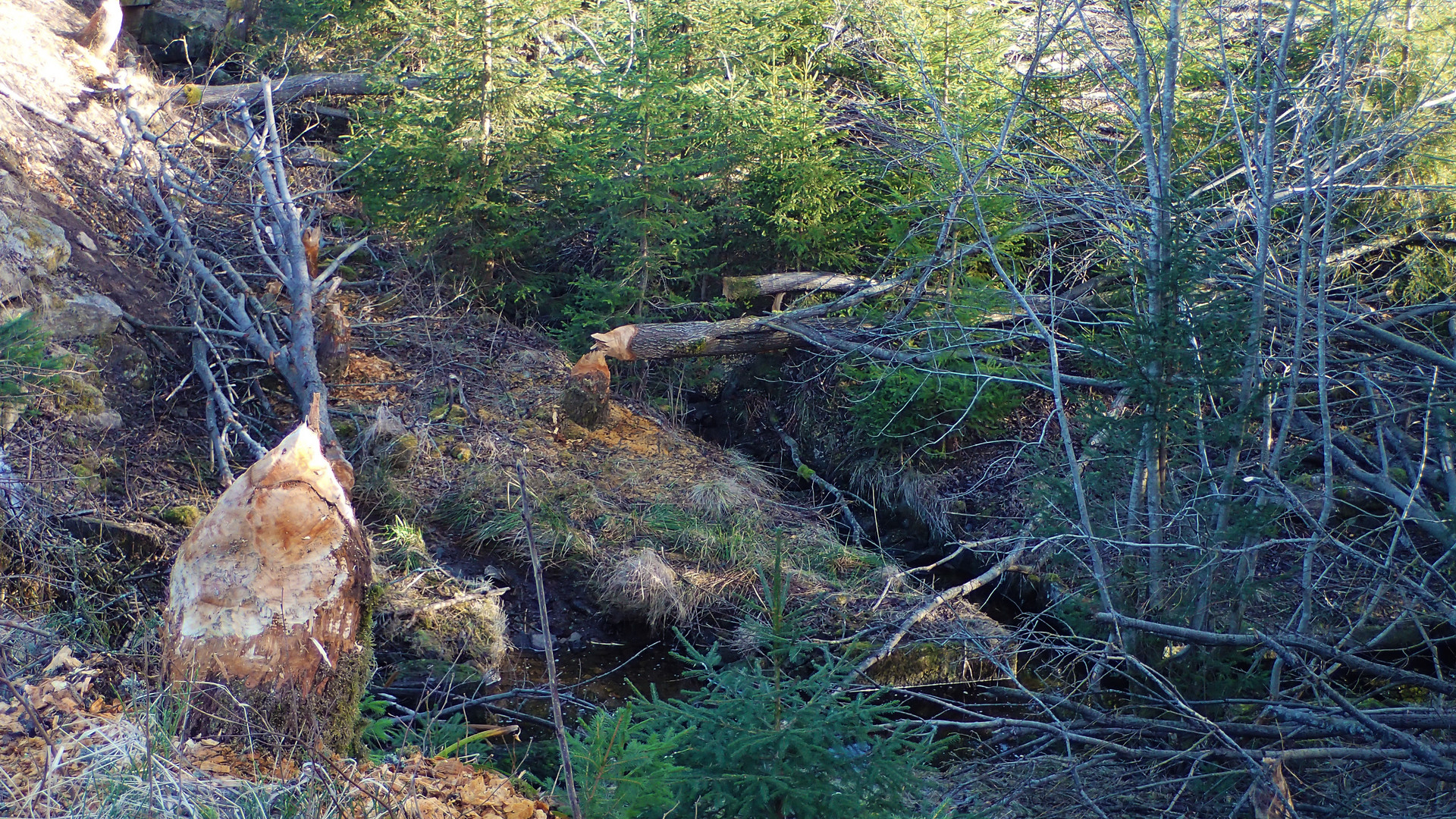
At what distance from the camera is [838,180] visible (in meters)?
8.25

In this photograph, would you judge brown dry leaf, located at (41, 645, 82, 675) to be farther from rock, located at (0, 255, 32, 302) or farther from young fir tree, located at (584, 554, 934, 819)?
rock, located at (0, 255, 32, 302)

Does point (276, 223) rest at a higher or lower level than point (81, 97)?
lower

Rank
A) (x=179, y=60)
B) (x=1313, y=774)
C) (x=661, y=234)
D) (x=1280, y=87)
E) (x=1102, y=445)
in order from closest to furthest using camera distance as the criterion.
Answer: (x=1313, y=774) → (x=1280, y=87) → (x=1102, y=445) → (x=661, y=234) → (x=179, y=60)

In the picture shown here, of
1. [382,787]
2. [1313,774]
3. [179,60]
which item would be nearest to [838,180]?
[1313,774]

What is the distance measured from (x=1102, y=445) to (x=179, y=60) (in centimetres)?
1127

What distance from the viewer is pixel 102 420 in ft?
21.0

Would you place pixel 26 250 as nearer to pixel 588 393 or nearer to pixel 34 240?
pixel 34 240

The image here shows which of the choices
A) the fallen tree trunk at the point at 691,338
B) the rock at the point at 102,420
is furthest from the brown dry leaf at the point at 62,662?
the fallen tree trunk at the point at 691,338

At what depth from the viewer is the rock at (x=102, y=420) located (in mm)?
6285

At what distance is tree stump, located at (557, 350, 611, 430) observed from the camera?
27.2ft

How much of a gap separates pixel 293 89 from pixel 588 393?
5.20m

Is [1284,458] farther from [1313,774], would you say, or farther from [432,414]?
[432,414]

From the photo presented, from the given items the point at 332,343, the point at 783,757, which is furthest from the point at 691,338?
the point at 783,757

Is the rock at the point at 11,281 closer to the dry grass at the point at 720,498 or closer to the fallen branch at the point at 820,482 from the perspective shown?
the dry grass at the point at 720,498
